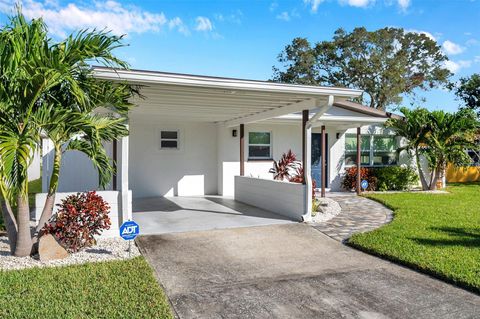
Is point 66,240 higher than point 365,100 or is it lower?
lower

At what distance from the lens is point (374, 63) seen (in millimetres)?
29141

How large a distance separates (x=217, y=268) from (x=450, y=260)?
10.6 feet

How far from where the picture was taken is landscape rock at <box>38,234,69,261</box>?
5402mm

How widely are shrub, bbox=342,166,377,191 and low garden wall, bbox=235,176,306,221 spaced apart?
4.57m

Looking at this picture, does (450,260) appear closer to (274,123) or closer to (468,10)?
(274,123)

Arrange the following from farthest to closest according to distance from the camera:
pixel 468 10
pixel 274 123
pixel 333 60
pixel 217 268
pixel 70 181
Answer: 1. pixel 333 60
2. pixel 468 10
3. pixel 70 181
4. pixel 274 123
5. pixel 217 268

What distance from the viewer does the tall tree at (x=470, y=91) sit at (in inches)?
877

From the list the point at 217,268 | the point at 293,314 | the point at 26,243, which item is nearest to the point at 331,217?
the point at 217,268

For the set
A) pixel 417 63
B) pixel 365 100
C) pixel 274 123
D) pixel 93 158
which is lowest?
pixel 93 158

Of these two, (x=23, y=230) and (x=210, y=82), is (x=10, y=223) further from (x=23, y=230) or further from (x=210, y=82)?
(x=210, y=82)

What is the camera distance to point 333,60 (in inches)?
1198

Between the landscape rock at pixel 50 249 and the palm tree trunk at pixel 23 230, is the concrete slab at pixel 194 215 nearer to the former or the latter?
the landscape rock at pixel 50 249

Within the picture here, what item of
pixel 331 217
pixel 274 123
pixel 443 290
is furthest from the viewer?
pixel 274 123

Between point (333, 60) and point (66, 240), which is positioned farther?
point (333, 60)
